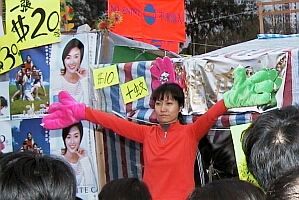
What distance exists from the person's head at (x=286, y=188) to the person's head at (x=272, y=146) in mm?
345

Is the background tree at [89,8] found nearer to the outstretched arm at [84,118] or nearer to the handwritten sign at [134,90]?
the handwritten sign at [134,90]

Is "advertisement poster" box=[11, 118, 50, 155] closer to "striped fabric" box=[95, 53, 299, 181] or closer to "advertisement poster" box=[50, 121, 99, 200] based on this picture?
"advertisement poster" box=[50, 121, 99, 200]

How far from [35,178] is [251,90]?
162 centimetres

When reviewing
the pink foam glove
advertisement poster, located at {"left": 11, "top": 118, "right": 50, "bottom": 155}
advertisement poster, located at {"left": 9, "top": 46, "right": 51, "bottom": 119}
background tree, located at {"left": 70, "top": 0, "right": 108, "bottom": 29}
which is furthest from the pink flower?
background tree, located at {"left": 70, "top": 0, "right": 108, "bottom": 29}

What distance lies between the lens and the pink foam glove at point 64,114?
335 centimetres

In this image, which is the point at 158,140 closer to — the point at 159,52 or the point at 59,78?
the point at 59,78

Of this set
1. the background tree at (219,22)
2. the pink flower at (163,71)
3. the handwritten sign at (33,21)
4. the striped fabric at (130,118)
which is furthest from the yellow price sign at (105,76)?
the background tree at (219,22)

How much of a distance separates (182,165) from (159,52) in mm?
1841

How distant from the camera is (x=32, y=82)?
3.93 meters

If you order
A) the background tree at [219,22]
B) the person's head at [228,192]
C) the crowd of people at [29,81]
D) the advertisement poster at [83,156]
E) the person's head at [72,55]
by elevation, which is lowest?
the advertisement poster at [83,156]

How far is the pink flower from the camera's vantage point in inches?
135

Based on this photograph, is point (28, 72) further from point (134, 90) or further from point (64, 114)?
point (134, 90)

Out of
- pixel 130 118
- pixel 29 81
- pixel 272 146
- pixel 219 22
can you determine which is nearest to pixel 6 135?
pixel 29 81

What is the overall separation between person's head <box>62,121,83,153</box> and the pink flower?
0.77 meters
